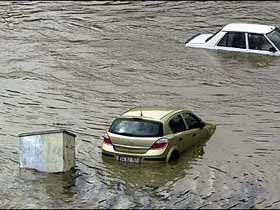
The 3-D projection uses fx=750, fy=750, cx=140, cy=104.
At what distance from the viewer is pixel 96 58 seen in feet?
90.9

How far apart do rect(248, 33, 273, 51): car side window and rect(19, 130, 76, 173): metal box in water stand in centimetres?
1226

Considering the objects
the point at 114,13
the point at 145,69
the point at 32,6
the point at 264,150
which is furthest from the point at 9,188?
the point at 32,6

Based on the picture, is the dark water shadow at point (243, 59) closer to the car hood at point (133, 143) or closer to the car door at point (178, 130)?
the car door at point (178, 130)

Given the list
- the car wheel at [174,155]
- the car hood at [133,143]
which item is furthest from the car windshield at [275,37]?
the car hood at [133,143]

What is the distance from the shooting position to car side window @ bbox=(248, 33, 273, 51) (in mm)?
26766

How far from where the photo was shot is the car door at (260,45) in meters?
26.7

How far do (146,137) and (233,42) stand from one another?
1161 centimetres

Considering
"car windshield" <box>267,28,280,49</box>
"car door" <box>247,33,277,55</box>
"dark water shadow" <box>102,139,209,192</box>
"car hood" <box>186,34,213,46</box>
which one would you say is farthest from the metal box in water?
"car hood" <box>186,34,213,46</box>

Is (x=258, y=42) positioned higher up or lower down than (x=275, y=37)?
lower down

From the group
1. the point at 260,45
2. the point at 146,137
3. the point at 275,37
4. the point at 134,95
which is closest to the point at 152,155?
the point at 146,137

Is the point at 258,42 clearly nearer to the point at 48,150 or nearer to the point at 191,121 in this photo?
the point at 191,121

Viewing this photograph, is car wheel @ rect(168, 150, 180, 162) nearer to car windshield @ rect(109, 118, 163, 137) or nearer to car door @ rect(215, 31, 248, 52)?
car windshield @ rect(109, 118, 163, 137)

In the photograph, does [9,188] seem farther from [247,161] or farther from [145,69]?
[145,69]

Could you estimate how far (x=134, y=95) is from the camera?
22.9 m
